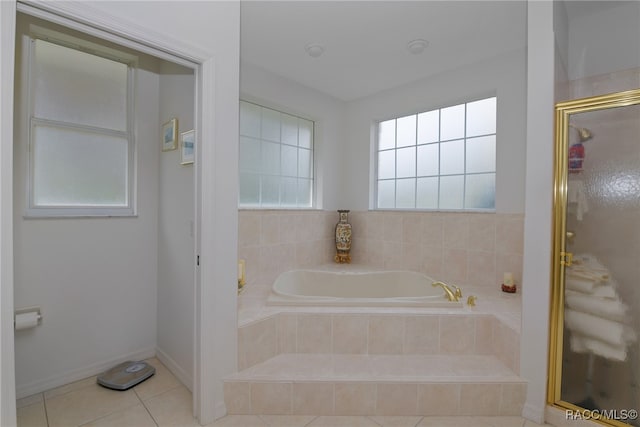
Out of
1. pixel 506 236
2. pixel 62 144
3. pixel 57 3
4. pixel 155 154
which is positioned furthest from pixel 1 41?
pixel 506 236

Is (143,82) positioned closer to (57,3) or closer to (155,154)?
(155,154)

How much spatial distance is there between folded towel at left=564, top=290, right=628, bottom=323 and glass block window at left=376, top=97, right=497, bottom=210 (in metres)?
1.20

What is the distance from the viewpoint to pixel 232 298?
169 centimetres

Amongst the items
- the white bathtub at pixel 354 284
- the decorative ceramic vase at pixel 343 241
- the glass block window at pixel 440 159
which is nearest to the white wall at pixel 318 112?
the decorative ceramic vase at pixel 343 241

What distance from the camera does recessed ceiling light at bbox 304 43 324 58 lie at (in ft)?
7.71

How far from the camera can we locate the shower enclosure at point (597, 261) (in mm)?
1471

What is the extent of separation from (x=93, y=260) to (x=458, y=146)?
317cm

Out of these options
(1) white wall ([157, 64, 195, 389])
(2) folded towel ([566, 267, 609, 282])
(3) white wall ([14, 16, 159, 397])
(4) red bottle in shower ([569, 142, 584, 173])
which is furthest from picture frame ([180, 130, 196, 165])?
(2) folded towel ([566, 267, 609, 282])

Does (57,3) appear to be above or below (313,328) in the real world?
above

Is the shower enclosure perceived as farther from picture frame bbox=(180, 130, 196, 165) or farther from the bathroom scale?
the bathroom scale

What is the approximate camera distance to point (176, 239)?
210 centimetres

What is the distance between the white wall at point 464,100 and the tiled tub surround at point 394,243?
248mm

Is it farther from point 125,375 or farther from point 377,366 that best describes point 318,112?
point 125,375

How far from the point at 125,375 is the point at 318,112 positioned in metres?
2.87
